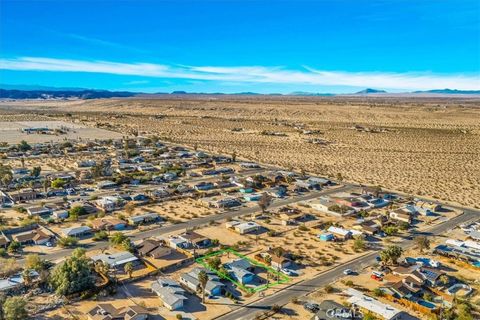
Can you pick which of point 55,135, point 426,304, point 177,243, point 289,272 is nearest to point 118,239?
point 177,243

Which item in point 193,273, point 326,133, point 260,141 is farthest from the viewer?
point 326,133

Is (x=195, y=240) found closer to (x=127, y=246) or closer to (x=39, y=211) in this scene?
(x=127, y=246)

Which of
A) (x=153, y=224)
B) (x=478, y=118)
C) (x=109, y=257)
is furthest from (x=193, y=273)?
(x=478, y=118)

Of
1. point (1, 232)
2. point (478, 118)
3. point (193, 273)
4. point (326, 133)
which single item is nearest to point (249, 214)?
point (193, 273)

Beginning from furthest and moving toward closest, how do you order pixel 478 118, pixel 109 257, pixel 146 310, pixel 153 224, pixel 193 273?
pixel 478 118 → pixel 153 224 → pixel 109 257 → pixel 193 273 → pixel 146 310

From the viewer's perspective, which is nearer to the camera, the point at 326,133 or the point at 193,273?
the point at 193,273

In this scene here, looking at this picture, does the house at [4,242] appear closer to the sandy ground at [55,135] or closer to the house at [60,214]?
the house at [60,214]

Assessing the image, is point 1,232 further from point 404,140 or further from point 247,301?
point 404,140

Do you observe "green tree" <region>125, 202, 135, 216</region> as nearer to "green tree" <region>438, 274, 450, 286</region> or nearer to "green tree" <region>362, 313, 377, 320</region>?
"green tree" <region>362, 313, 377, 320</region>
